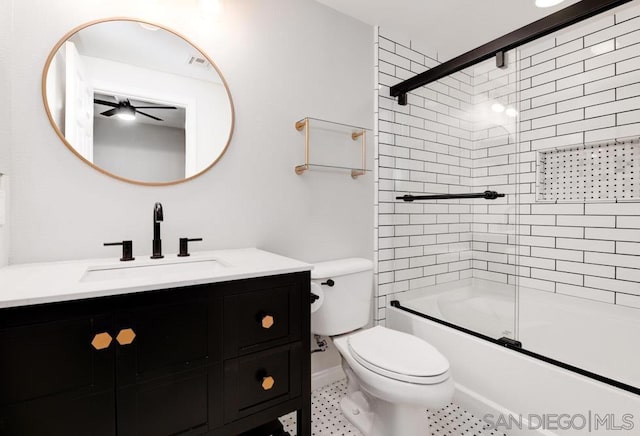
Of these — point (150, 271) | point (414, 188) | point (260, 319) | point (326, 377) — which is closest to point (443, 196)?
point (414, 188)

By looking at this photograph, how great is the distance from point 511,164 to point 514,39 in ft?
2.41

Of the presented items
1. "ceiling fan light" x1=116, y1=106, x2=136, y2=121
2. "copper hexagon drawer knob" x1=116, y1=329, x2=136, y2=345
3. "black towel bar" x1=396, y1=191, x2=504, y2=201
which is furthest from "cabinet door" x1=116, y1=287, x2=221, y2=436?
"black towel bar" x1=396, y1=191, x2=504, y2=201

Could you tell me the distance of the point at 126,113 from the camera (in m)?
1.40

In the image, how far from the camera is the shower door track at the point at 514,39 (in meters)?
1.32

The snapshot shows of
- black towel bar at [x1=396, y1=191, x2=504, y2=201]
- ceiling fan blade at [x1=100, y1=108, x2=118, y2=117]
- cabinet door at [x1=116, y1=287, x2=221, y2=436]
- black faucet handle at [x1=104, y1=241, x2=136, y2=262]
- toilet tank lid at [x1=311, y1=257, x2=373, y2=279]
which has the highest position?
ceiling fan blade at [x1=100, y1=108, x2=118, y2=117]

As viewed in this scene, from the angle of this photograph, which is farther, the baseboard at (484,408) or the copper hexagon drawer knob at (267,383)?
the baseboard at (484,408)

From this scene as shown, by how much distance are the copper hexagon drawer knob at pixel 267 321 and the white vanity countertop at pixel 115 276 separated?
16 cm

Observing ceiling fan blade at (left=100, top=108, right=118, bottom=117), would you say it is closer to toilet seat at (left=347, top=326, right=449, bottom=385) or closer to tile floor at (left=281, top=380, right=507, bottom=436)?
toilet seat at (left=347, top=326, right=449, bottom=385)

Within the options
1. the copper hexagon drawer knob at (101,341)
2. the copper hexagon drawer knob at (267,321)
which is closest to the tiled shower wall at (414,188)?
the copper hexagon drawer knob at (267,321)

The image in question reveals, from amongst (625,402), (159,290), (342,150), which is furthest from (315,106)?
(625,402)

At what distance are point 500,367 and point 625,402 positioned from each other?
48cm

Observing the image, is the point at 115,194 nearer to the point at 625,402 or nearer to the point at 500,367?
the point at 500,367

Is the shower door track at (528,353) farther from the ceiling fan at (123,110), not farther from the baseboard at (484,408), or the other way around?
the ceiling fan at (123,110)

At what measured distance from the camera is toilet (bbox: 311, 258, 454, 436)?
1.29 m
